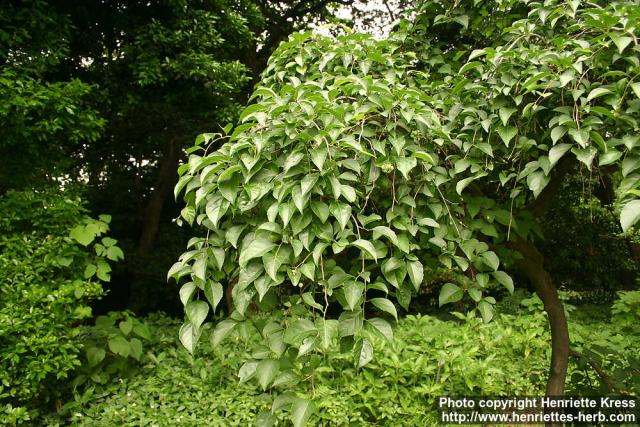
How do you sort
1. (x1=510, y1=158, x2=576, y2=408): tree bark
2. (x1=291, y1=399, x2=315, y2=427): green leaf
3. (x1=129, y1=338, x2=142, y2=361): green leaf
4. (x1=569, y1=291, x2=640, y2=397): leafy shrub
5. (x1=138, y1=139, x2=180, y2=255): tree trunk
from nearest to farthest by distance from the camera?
(x1=291, y1=399, x2=315, y2=427): green leaf
(x1=510, y1=158, x2=576, y2=408): tree bark
(x1=569, y1=291, x2=640, y2=397): leafy shrub
(x1=129, y1=338, x2=142, y2=361): green leaf
(x1=138, y1=139, x2=180, y2=255): tree trunk

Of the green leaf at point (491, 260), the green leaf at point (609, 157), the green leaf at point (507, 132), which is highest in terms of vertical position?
the green leaf at point (507, 132)

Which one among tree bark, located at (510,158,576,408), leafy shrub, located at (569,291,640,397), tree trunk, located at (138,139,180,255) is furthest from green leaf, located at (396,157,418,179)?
tree trunk, located at (138,139,180,255)

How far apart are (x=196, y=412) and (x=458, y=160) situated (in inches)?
104

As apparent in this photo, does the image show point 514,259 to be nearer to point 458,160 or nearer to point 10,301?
point 458,160

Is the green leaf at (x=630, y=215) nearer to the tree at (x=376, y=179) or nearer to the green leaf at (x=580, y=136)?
the tree at (x=376, y=179)

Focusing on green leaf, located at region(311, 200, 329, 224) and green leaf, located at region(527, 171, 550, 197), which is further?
green leaf, located at region(527, 171, 550, 197)

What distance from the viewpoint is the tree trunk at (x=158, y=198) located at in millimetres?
5969

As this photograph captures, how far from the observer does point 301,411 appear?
1229mm

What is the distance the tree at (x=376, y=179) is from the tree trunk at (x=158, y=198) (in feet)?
14.8

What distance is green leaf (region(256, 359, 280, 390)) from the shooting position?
126 centimetres

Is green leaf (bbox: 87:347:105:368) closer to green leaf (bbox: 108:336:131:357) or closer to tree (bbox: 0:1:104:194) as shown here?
green leaf (bbox: 108:336:131:357)

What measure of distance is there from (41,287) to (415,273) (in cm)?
258

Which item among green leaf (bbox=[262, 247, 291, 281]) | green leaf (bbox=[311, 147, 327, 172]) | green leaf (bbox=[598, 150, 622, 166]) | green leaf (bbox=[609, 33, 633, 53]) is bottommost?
green leaf (bbox=[262, 247, 291, 281])

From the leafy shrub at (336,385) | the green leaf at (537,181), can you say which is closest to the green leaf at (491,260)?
the green leaf at (537,181)
